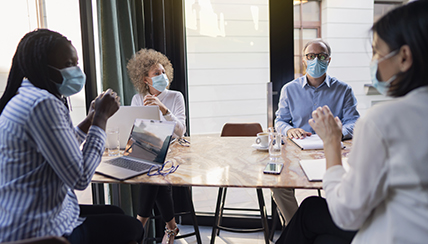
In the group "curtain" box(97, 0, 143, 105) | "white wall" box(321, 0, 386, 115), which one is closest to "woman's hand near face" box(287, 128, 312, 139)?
"curtain" box(97, 0, 143, 105)

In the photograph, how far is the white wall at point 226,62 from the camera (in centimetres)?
270

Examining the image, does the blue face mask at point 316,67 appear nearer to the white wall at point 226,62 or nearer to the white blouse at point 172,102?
the white wall at point 226,62

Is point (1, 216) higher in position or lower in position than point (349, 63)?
lower

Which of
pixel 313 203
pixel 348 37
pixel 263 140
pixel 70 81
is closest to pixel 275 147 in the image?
pixel 263 140

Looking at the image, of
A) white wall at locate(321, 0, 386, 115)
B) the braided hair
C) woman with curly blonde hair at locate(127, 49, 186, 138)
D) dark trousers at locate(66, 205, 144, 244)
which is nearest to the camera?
the braided hair

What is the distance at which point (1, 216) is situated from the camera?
38.0 inches

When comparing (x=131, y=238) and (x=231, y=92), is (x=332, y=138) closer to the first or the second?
(x=131, y=238)

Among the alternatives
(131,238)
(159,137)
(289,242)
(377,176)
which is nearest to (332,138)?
(377,176)

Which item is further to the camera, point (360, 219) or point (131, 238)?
point (131, 238)

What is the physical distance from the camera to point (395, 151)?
0.72 metres

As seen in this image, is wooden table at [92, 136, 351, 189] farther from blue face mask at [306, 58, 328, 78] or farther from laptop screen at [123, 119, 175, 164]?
blue face mask at [306, 58, 328, 78]

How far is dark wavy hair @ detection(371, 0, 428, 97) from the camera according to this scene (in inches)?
28.5

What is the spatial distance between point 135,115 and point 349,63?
10.7 ft

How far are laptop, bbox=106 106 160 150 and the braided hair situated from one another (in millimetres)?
644
